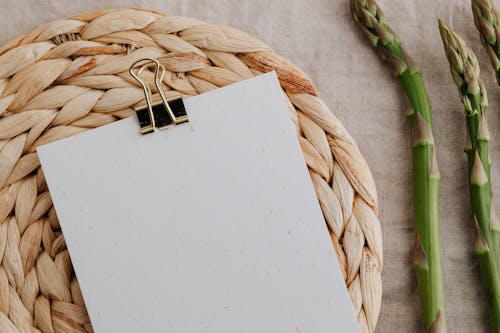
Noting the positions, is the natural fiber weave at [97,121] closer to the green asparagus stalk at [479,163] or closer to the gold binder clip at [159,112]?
the gold binder clip at [159,112]

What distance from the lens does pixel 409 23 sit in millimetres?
695

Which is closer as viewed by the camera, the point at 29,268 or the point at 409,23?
the point at 29,268

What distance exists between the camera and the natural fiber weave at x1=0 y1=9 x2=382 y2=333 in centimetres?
55

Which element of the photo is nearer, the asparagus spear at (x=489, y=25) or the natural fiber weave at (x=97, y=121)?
the natural fiber weave at (x=97, y=121)

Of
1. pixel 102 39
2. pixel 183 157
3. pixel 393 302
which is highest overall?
pixel 102 39

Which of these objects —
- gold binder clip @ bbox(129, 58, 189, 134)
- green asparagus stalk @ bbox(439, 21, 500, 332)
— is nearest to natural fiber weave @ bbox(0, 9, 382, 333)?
gold binder clip @ bbox(129, 58, 189, 134)

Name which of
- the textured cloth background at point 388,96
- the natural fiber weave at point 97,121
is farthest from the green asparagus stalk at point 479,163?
the natural fiber weave at point 97,121

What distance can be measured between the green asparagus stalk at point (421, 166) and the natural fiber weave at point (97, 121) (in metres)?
0.08

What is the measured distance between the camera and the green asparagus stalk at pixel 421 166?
0.63 m

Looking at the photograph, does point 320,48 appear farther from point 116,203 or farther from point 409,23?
point 116,203

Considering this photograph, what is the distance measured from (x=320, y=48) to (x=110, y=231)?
0.33 m

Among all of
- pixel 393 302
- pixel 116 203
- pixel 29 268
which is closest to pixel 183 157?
pixel 116 203

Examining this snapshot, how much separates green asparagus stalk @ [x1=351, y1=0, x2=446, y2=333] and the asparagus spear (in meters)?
0.09

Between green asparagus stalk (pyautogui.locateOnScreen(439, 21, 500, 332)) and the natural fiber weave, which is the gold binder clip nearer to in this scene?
the natural fiber weave
